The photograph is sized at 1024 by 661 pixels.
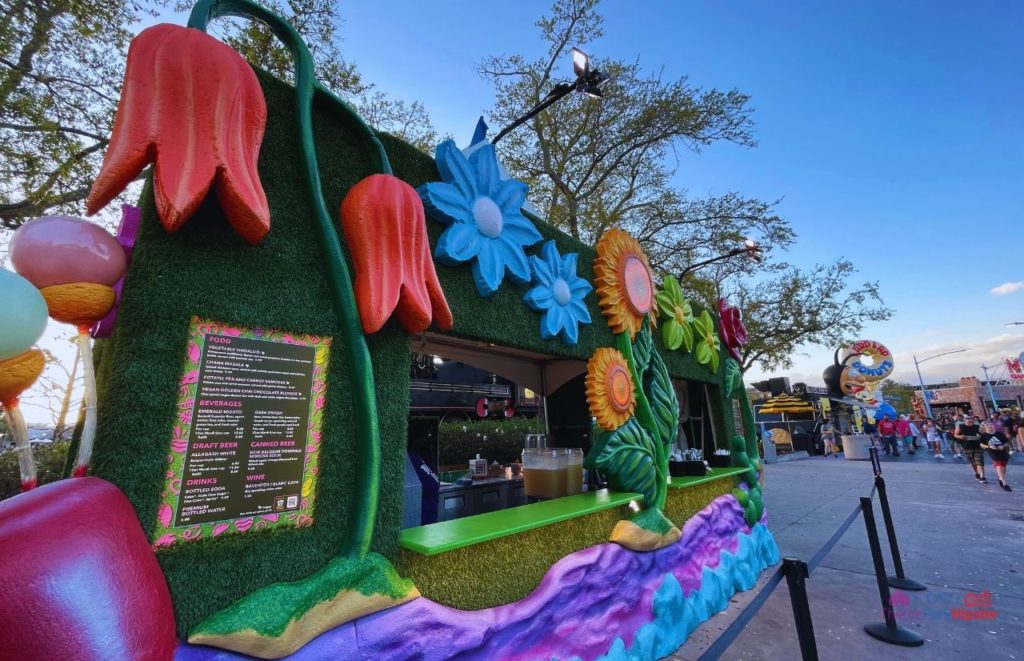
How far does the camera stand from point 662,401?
422cm

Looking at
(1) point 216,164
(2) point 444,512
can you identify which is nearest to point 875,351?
(2) point 444,512

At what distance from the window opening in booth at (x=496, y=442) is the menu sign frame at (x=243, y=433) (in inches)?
58.1

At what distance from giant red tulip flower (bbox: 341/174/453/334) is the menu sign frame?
13.3 inches

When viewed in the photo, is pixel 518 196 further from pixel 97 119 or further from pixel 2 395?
pixel 97 119

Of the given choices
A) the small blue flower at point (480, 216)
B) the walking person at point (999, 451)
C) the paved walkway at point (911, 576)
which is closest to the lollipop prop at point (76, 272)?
the small blue flower at point (480, 216)

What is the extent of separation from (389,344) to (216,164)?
1.04 metres

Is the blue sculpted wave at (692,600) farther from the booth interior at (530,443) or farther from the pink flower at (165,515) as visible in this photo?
the pink flower at (165,515)

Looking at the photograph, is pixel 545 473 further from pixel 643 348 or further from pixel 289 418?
pixel 289 418

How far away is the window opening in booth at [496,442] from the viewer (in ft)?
12.4

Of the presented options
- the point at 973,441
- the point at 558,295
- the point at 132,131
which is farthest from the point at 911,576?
the point at 973,441

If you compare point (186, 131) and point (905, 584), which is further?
point (905, 584)

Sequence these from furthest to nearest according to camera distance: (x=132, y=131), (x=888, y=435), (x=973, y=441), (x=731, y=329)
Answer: (x=888, y=435) < (x=973, y=441) < (x=731, y=329) < (x=132, y=131)

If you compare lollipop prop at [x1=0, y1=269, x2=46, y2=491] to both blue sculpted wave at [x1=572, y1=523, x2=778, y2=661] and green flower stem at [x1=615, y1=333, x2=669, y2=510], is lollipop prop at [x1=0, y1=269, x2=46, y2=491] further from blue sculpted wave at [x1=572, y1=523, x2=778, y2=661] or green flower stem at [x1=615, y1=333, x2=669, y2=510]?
green flower stem at [x1=615, y1=333, x2=669, y2=510]

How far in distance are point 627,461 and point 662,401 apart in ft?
3.15
